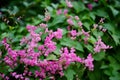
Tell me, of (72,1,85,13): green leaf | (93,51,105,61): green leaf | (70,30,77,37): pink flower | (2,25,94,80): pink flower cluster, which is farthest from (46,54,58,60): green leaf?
(72,1,85,13): green leaf

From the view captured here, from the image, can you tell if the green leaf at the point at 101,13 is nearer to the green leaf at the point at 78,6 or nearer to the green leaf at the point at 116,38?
the green leaf at the point at 78,6

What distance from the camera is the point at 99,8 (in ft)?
12.7

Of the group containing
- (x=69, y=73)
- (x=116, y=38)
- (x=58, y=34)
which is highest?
(x=58, y=34)

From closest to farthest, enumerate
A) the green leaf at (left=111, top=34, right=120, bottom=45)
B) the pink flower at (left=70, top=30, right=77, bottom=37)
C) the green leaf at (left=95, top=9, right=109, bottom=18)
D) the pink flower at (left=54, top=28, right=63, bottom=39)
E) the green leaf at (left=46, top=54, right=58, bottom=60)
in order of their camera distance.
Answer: the green leaf at (left=46, top=54, right=58, bottom=60) < the pink flower at (left=54, top=28, right=63, bottom=39) < the pink flower at (left=70, top=30, right=77, bottom=37) < the green leaf at (left=111, top=34, right=120, bottom=45) < the green leaf at (left=95, top=9, right=109, bottom=18)

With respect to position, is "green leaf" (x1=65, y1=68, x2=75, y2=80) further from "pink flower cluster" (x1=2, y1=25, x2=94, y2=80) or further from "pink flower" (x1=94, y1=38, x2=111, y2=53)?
"pink flower" (x1=94, y1=38, x2=111, y2=53)

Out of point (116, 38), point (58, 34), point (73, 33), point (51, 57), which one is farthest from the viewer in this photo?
point (116, 38)

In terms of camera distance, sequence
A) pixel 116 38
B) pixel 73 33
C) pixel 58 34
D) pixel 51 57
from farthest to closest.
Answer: pixel 116 38
pixel 73 33
pixel 58 34
pixel 51 57

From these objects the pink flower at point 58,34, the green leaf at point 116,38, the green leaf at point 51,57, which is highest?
the pink flower at point 58,34

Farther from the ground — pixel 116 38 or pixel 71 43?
pixel 71 43

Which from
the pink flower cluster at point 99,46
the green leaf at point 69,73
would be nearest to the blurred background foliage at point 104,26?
the green leaf at point 69,73

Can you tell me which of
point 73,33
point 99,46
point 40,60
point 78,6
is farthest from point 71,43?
point 78,6

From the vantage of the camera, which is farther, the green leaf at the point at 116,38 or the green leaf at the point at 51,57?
the green leaf at the point at 116,38

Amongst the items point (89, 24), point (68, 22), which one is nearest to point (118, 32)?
point (89, 24)

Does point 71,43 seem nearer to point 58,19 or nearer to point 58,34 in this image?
point 58,34
